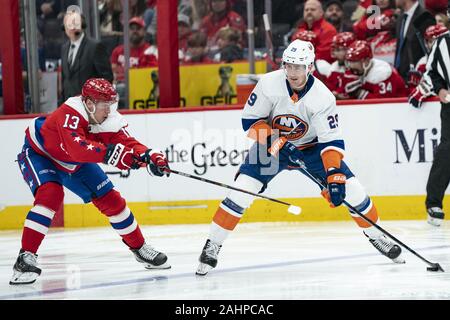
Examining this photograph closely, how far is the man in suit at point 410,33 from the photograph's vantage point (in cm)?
894

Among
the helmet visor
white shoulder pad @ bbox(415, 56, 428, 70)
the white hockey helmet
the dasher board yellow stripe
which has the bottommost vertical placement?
the dasher board yellow stripe

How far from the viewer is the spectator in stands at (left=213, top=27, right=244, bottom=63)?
370 inches

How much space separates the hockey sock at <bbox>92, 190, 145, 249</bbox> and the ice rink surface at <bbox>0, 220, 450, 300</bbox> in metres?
0.21

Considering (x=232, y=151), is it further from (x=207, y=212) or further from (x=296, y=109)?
(x=296, y=109)

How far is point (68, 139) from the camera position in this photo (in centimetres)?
589

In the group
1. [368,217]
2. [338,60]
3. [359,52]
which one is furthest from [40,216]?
[338,60]

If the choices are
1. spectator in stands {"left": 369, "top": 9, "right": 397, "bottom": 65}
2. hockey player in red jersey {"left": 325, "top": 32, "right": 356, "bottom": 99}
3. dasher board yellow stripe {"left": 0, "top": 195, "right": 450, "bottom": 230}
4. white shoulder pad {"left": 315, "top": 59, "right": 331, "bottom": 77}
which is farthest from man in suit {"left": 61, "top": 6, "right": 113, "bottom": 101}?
spectator in stands {"left": 369, "top": 9, "right": 397, "bottom": 65}

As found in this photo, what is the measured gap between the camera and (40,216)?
19.3 feet

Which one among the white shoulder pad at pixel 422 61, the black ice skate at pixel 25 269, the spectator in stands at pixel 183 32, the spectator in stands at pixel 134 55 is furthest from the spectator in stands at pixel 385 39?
the black ice skate at pixel 25 269

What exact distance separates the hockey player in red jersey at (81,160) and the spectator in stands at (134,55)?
3.60 meters

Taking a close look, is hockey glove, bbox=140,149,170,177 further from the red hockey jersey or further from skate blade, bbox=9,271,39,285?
the red hockey jersey

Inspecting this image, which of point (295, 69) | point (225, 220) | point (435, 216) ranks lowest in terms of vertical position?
point (435, 216)

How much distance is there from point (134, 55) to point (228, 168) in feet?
5.17

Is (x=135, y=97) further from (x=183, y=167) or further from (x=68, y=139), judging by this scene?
(x=68, y=139)
